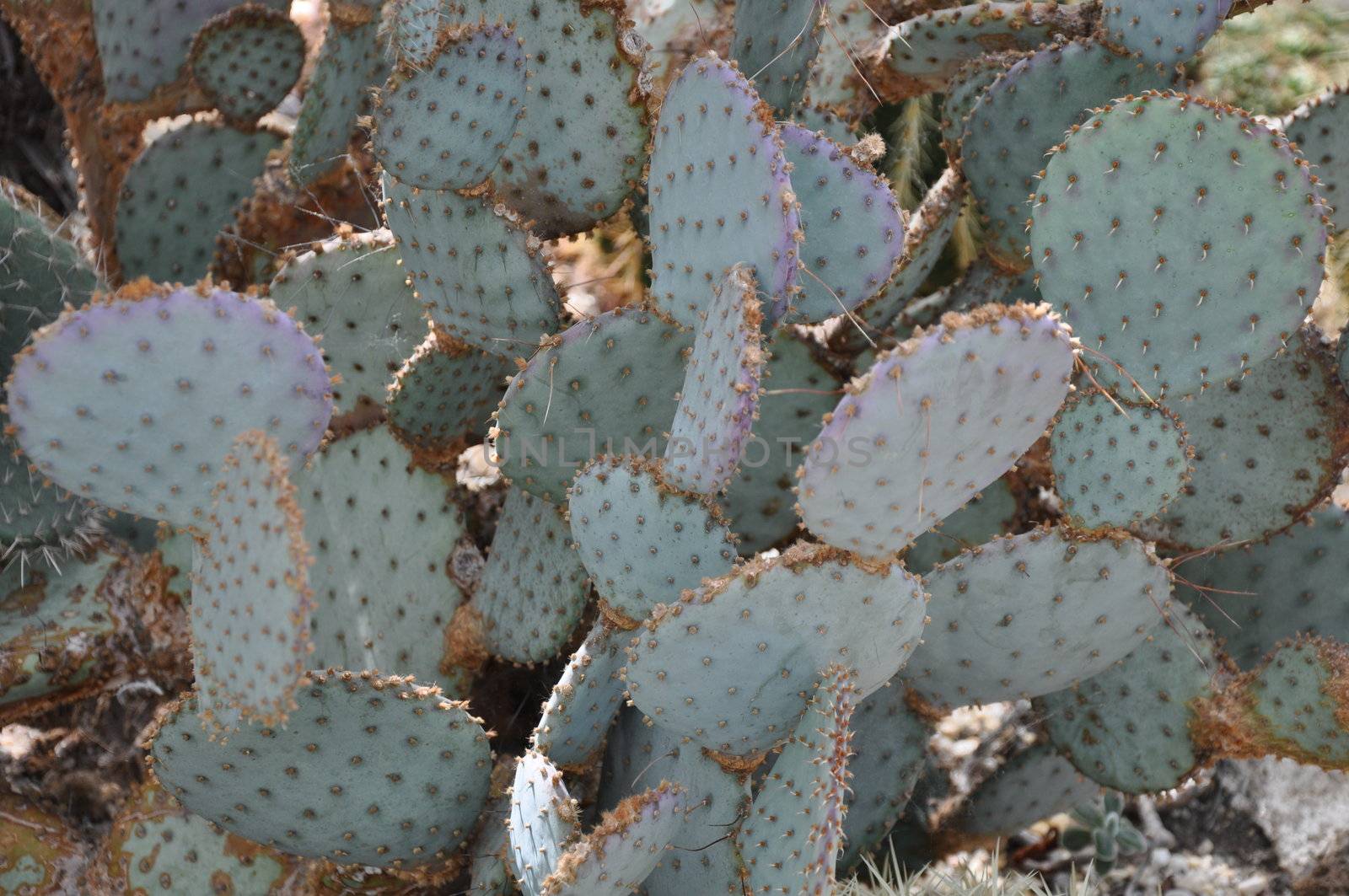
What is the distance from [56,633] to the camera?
6.84 ft

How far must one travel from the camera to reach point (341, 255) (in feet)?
7.00

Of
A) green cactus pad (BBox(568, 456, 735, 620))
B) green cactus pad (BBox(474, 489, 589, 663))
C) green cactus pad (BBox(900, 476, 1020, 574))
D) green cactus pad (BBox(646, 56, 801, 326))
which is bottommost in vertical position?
green cactus pad (BBox(900, 476, 1020, 574))

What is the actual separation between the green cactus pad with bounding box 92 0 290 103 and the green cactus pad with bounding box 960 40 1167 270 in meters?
1.57

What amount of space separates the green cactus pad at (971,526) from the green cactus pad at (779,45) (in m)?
0.78

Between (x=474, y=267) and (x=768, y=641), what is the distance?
703 millimetres

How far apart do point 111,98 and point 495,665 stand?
4.95 ft

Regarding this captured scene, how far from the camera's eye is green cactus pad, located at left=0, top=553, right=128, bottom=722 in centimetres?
204

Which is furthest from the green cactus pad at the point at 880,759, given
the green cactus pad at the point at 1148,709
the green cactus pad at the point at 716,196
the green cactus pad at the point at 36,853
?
the green cactus pad at the point at 36,853

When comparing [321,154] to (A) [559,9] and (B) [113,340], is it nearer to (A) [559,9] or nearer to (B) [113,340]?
(A) [559,9]

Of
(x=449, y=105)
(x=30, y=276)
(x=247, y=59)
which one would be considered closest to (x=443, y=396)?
(x=449, y=105)

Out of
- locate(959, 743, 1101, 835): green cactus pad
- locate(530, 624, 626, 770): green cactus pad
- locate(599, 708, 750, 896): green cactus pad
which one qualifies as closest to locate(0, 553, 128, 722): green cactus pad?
locate(530, 624, 626, 770): green cactus pad

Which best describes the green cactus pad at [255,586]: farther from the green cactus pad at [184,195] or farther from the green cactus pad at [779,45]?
the green cactus pad at [184,195]

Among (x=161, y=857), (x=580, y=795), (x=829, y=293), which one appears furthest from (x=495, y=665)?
(x=829, y=293)

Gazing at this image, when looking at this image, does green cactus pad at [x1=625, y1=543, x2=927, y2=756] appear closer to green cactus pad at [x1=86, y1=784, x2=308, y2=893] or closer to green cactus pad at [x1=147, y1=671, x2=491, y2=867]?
green cactus pad at [x1=147, y1=671, x2=491, y2=867]
